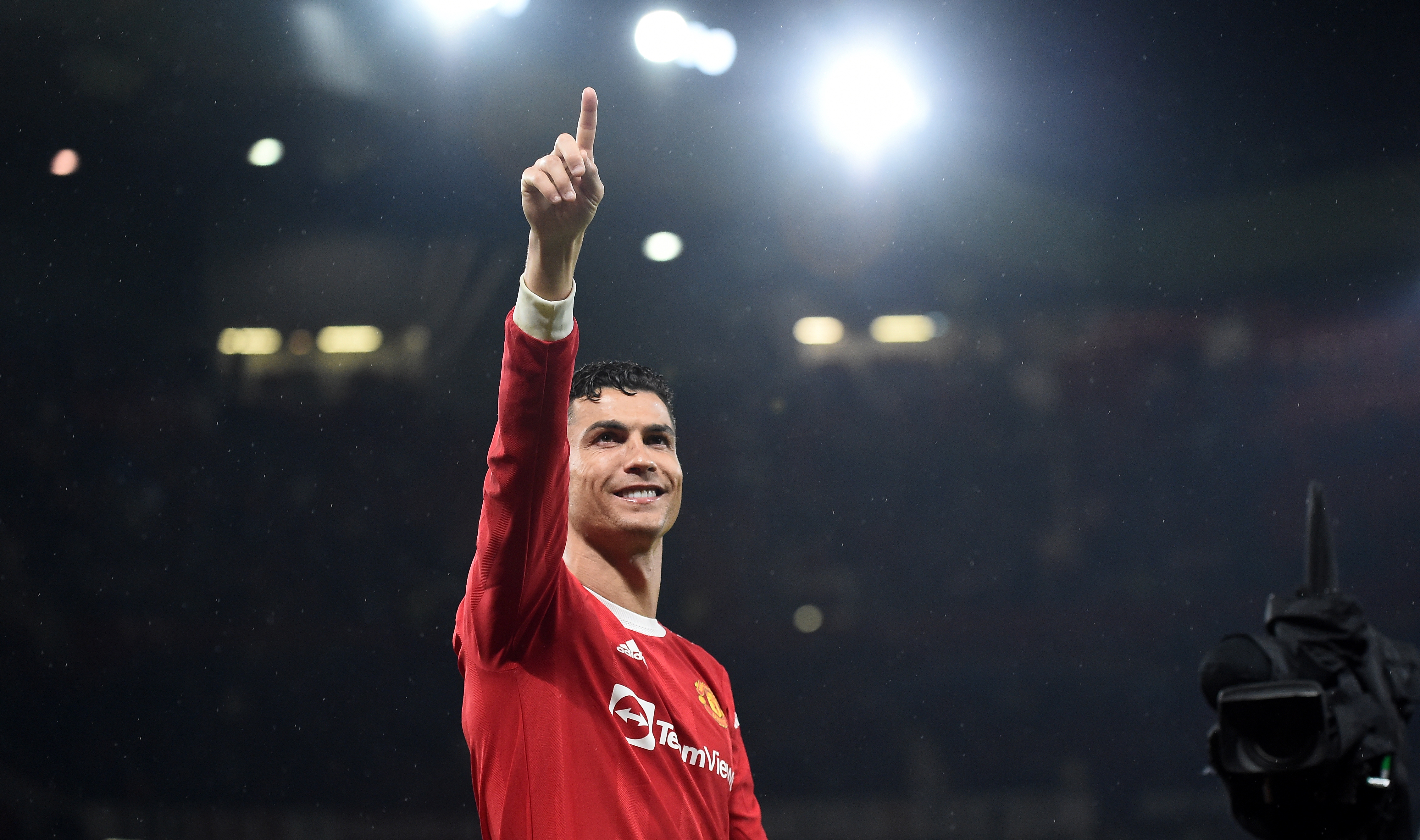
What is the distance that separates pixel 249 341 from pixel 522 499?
17.7ft

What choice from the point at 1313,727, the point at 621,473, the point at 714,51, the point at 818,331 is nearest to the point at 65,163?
the point at 714,51

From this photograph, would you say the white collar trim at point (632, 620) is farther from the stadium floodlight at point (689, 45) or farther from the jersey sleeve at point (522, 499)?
the stadium floodlight at point (689, 45)

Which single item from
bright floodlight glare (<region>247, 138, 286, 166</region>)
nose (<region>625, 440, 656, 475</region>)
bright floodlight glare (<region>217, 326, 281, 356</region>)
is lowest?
nose (<region>625, 440, 656, 475</region>)

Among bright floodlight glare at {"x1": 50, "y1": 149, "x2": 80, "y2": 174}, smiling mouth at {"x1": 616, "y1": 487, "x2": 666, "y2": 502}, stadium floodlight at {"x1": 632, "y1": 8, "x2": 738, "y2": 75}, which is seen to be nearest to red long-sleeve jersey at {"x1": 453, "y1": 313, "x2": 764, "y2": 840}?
smiling mouth at {"x1": 616, "y1": 487, "x2": 666, "y2": 502}

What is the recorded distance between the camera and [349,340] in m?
5.93

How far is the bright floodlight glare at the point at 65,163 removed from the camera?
529 centimetres

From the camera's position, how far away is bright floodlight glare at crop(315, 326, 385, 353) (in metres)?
5.89

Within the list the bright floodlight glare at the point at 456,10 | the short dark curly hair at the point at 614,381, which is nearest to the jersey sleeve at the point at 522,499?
the short dark curly hair at the point at 614,381

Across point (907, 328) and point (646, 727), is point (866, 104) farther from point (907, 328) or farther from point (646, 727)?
point (646, 727)

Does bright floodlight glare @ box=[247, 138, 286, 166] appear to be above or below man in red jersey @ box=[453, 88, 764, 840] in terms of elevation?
above

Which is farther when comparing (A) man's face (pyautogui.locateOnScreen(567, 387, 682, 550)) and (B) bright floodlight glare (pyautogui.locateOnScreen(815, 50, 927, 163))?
(B) bright floodlight glare (pyautogui.locateOnScreen(815, 50, 927, 163))

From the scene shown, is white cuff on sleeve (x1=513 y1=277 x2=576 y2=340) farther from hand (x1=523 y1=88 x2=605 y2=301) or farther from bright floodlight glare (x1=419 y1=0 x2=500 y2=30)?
bright floodlight glare (x1=419 y1=0 x2=500 y2=30)

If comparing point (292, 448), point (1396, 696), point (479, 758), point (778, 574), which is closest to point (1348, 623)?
point (1396, 696)

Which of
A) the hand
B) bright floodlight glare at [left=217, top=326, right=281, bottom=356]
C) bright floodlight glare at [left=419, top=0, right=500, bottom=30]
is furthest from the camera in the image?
bright floodlight glare at [left=217, top=326, right=281, bottom=356]
